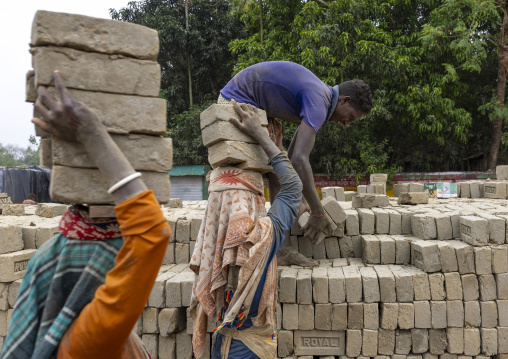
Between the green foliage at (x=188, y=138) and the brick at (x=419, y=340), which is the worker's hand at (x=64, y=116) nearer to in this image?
the brick at (x=419, y=340)

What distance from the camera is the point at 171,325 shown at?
3.29 meters

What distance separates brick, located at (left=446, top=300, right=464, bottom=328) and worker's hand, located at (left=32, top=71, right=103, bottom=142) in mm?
3423

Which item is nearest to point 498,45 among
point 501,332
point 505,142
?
point 505,142

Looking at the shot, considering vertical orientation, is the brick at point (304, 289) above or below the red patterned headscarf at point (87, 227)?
below

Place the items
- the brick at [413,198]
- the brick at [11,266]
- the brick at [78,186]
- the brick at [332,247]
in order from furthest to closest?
the brick at [413,198] < the brick at [332,247] < the brick at [11,266] < the brick at [78,186]

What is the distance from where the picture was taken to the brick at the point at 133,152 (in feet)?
3.82

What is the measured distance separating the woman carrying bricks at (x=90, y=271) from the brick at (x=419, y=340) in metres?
2.97

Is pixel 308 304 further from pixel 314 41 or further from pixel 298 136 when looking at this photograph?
pixel 314 41

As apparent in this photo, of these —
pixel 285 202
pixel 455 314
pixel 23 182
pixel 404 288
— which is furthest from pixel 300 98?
pixel 23 182

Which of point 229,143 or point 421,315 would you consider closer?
point 229,143

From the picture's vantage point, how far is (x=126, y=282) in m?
1.08

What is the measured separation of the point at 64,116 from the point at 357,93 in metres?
2.32

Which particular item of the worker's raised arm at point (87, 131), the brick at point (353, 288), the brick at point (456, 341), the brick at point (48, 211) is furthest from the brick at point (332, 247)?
the brick at point (48, 211)

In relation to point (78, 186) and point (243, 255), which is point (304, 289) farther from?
point (78, 186)
